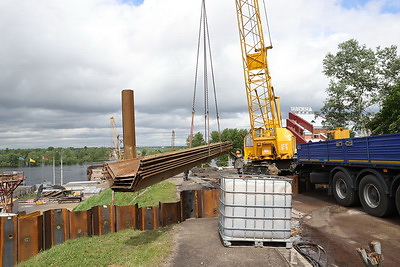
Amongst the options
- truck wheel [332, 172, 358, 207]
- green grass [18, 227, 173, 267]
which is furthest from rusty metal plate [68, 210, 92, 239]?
truck wheel [332, 172, 358, 207]

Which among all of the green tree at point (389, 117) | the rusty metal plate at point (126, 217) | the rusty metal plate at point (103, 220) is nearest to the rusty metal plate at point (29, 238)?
the rusty metal plate at point (103, 220)

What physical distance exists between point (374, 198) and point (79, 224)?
32.0 feet

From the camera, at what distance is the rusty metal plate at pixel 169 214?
28.1 feet

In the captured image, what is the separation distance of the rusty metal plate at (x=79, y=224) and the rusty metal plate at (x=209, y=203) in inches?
149

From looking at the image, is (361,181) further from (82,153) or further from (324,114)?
(82,153)

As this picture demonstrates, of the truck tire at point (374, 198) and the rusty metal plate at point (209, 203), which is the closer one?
the truck tire at point (374, 198)

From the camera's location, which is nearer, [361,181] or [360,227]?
[360,227]

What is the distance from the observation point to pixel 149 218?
27.7ft

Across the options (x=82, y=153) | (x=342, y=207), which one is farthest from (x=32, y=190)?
(x=82, y=153)

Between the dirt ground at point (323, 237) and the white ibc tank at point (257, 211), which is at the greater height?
the white ibc tank at point (257, 211)

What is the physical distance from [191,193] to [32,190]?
189 feet

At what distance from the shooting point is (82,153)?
199500mm

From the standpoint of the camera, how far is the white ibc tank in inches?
250

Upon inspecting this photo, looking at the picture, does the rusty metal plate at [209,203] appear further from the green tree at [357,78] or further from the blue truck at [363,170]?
the green tree at [357,78]
